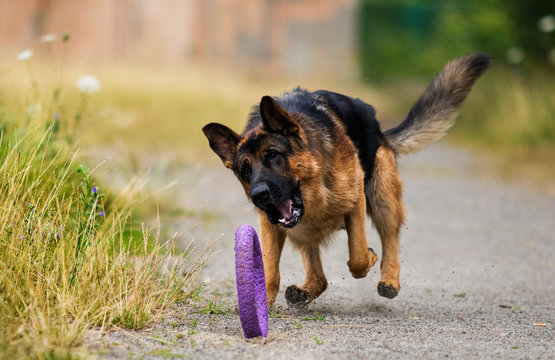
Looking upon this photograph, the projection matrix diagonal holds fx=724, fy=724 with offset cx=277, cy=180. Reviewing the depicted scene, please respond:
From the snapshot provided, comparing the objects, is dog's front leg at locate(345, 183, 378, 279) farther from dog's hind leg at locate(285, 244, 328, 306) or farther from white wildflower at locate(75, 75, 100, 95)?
white wildflower at locate(75, 75, 100, 95)

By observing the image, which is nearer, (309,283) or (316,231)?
(316,231)

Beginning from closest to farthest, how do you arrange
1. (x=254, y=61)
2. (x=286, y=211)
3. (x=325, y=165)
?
(x=286, y=211), (x=325, y=165), (x=254, y=61)

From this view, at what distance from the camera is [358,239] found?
477 cm

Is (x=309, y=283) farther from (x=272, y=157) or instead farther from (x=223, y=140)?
(x=223, y=140)

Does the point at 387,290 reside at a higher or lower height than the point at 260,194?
lower

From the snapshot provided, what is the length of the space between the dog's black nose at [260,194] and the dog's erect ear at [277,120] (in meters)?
0.46

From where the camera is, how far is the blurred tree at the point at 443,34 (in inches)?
640

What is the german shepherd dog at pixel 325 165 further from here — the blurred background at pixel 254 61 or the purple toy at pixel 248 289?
the blurred background at pixel 254 61

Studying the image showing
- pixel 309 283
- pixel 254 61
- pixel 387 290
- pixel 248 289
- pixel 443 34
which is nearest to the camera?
pixel 248 289

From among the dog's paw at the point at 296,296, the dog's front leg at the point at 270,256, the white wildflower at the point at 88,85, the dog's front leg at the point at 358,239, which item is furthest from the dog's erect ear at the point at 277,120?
the white wildflower at the point at 88,85

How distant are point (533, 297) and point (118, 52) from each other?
19330 mm

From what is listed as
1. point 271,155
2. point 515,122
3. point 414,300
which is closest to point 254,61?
point 515,122

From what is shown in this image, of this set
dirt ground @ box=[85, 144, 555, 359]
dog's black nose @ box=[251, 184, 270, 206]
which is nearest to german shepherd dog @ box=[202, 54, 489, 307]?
dog's black nose @ box=[251, 184, 270, 206]

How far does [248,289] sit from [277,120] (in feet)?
3.98
